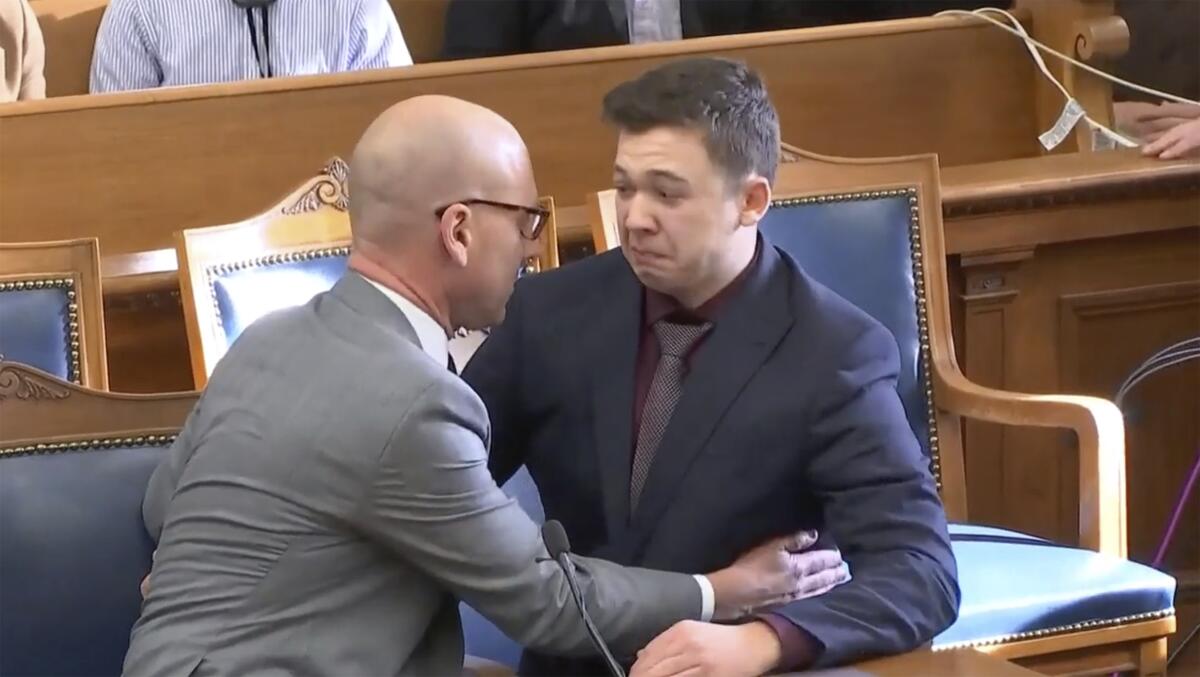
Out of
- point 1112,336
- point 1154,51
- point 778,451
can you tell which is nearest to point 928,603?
point 778,451

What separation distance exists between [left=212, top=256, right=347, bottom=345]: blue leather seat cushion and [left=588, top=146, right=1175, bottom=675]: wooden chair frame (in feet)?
1.26

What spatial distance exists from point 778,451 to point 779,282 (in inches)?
7.0

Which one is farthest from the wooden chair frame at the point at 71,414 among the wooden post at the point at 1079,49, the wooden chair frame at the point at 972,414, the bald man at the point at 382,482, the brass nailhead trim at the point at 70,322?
the wooden post at the point at 1079,49

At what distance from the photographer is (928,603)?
1.45m

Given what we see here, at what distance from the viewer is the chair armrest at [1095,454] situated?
2078 millimetres

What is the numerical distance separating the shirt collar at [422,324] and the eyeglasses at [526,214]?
8cm

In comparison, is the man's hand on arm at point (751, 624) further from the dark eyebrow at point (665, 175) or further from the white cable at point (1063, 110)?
the white cable at point (1063, 110)

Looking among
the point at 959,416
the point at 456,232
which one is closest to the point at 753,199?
the point at 456,232

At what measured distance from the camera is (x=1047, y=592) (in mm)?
1988

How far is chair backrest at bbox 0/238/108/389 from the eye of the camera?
1915mm

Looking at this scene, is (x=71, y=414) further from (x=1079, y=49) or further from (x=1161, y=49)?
(x=1161, y=49)

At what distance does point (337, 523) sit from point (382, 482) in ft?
0.18

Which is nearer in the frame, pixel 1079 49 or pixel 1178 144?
pixel 1178 144

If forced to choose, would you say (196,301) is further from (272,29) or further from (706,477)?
(272,29)
